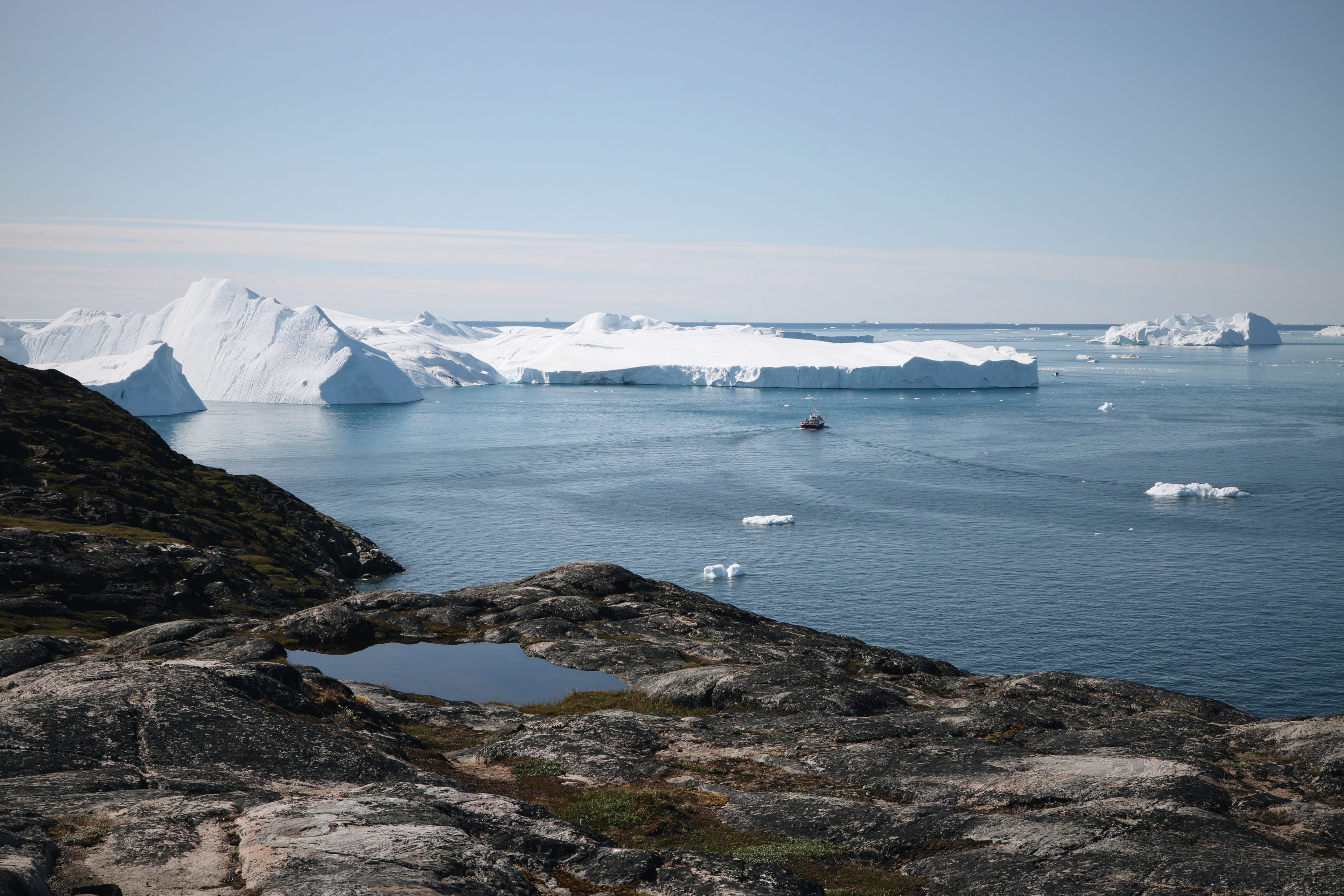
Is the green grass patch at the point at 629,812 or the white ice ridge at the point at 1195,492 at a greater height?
the green grass patch at the point at 629,812

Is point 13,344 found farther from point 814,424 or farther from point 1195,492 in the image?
point 1195,492

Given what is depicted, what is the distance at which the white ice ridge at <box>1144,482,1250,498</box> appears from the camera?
70.5m

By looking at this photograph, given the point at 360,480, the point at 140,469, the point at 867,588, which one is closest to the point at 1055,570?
the point at 867,588

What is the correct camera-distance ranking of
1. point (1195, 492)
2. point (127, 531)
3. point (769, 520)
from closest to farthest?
point (127, 531)
point (769, 520)
point (1195, 492)

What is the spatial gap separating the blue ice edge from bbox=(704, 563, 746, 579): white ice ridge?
87.8 feet

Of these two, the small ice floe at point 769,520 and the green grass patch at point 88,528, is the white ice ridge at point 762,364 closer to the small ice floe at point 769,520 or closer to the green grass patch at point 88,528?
the small ice floe at point 769,520

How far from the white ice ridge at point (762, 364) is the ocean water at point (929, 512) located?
24057 millimetres

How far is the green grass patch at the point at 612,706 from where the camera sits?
847 inches

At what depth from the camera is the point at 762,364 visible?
16738 cm

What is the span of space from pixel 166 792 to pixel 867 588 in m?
44.6

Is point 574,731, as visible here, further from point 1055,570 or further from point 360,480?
point 360,480

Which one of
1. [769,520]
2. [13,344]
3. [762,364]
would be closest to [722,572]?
[769,520]

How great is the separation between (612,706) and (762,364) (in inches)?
5829

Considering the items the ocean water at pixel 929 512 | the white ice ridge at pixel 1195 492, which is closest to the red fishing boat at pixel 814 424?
the ocean water at pixel 929 512
